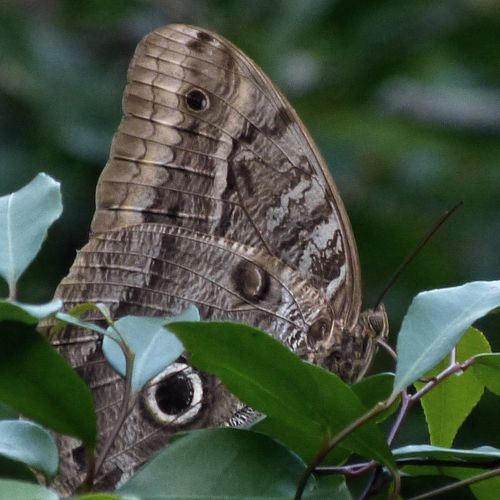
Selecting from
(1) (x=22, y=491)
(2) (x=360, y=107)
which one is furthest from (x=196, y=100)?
(2) (x=360, y=107)

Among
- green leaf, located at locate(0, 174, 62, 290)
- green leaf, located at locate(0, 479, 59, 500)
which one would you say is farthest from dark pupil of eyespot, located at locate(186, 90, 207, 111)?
green leaf, located at locate(0, 479, 59, 500)

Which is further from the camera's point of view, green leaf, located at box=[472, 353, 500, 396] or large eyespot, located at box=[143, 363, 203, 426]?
large eyespot, located at box=[143, 363, 203, 426]

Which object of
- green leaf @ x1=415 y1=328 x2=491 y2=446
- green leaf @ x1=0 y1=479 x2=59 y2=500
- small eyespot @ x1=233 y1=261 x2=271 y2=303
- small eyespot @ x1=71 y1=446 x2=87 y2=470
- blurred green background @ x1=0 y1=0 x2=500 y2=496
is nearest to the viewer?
green leaf @ x1=0 y1=479 x2=59 y2=500

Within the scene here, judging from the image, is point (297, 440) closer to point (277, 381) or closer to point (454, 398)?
point (277, 381)

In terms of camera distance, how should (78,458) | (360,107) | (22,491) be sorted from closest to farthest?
1. (22,491)
2. (78,458)
3. (360,107)

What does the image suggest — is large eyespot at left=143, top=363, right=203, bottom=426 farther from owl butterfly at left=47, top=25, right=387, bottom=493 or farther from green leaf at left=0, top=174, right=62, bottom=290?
green leaf at left=0, top=174, right=62, bottom=290

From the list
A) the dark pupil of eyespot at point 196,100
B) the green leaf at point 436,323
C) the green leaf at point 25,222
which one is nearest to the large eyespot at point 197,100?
the dark pupil of eyespot at point 196,100
